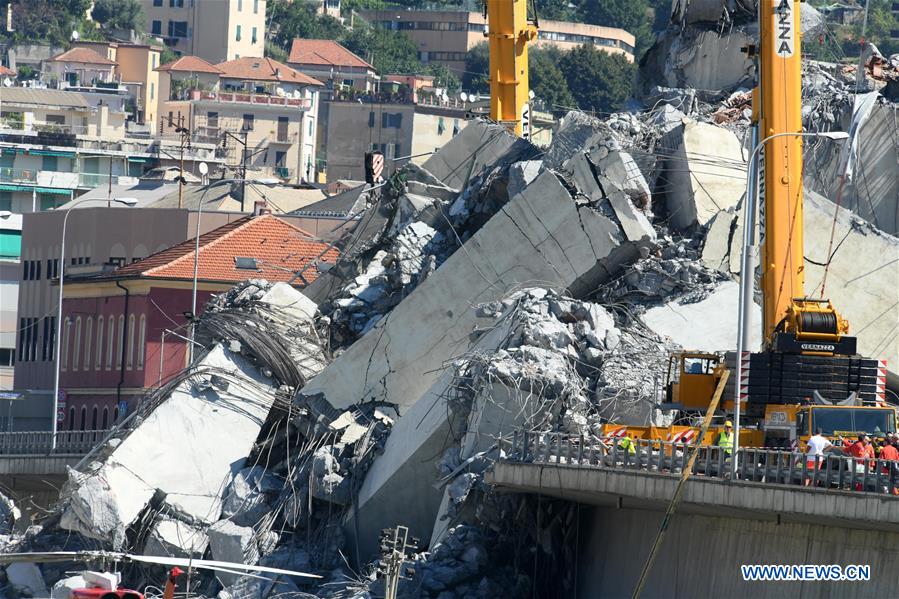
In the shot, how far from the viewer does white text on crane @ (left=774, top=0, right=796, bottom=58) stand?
1657 inches

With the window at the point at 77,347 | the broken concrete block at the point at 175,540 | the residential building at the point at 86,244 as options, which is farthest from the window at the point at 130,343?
the broken concrete block at the point at 175,540

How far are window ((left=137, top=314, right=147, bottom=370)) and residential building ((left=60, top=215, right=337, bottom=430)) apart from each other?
0.04 meters

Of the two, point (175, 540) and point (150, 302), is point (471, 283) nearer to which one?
point (175, 540)

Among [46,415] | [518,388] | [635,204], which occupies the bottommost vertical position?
[46,415]

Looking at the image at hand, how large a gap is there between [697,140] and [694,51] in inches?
398

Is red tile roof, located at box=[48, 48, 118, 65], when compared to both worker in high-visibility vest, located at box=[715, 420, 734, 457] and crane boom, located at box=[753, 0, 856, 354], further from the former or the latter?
worker in high-visibility vest, located at box=[715, 420, 734, 457]

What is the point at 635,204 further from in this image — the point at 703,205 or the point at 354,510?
the point at 354,510

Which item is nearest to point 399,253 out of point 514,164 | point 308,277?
point 514,164

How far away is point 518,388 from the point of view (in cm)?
4175

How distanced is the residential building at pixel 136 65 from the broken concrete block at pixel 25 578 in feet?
436

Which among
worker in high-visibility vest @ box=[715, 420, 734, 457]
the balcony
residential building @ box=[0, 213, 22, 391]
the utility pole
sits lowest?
residential building @ box=[0, 213, 22, 391]

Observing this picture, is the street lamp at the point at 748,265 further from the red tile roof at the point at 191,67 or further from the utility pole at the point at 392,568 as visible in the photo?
the red tile roof at the point at 191,67

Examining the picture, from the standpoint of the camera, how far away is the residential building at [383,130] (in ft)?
511

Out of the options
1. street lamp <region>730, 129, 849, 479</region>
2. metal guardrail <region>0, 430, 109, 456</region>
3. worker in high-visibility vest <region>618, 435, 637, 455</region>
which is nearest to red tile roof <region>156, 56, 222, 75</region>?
metal guardrail <region>0, 430, 109, 456</region>
